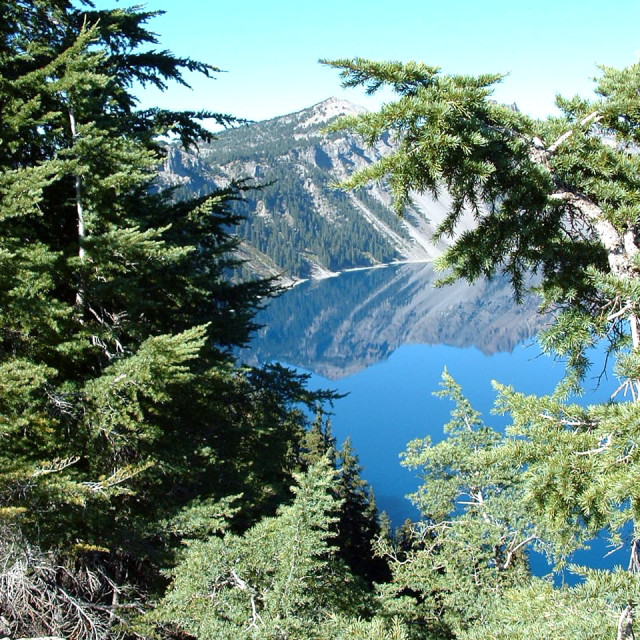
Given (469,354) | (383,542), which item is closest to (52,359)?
(383,542)

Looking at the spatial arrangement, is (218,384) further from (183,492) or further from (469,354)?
(469,354)

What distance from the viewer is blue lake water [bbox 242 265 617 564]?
47.4m

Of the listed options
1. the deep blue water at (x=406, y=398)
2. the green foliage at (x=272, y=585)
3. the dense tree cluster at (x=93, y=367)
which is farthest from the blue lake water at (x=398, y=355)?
the green foliage at (x=272, y=585)

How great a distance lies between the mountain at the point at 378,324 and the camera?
271ft

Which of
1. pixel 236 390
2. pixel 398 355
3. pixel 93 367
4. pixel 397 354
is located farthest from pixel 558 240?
pixel 397 354

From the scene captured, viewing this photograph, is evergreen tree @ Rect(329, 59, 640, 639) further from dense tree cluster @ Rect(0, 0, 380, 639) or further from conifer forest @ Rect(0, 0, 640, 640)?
dense tree cluster @ Rect(0, 0, 380, 639)

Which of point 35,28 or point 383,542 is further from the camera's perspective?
point 383,542

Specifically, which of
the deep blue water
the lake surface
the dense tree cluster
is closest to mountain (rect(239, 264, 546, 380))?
the lake surface

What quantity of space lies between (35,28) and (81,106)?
132 inches

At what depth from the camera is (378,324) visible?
100 metres

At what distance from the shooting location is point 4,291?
6.16 metres

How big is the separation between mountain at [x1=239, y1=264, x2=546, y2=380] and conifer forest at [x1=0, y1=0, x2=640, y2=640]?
64.4m

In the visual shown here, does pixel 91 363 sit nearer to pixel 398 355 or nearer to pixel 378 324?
pixel 398 355

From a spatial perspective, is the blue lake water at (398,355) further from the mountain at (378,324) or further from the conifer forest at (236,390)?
the conifer forest at (236,390)
